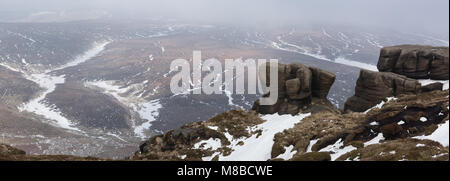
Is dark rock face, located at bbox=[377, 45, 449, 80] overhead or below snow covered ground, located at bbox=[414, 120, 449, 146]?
overhead

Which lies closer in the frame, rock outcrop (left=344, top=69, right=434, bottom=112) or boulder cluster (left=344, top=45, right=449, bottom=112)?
rock outcrop (left=344, top=69, right=434, bottom=112)

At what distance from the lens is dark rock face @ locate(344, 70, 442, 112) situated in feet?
155

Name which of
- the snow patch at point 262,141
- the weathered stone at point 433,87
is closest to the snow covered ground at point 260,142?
the snow patch at point 262,141

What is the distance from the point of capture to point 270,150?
42.1 meters

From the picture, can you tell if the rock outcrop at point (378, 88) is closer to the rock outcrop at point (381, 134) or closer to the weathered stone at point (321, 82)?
the rock outcrop at point (381, 134)

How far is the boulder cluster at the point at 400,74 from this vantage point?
48094 mm

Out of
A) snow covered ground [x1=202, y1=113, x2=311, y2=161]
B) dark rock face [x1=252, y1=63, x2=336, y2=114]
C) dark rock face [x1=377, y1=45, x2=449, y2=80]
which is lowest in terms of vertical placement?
snow covered ground [x1=202, y1=113, x2=311, y2=161]

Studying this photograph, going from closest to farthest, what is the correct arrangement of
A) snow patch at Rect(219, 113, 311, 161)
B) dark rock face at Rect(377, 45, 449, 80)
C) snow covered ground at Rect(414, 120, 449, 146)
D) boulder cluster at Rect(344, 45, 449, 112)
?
1. snow covered ground at Rect(414, 120, 449, 146)
2. snow patch at Rect(219, 113, 311, 161)
3. boulder cluster at Rect(344, 45, 449, 112)
4. dark rock face at Rect(377, 45, 449, 80)

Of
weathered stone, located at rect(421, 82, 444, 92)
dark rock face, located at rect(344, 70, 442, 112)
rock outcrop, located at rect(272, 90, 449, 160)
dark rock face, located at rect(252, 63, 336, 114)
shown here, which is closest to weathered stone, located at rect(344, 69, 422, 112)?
dark rock face, located at rect(344, 70, 442, 112)

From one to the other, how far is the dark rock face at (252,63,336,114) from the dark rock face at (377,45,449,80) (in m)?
9.78

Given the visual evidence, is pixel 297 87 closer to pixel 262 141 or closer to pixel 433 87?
pixel 262 141

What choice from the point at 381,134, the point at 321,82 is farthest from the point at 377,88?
the point at 381,134

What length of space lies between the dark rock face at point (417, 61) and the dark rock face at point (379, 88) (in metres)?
3.05

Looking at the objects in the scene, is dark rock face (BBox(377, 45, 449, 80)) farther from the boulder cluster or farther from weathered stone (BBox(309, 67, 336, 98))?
weathered stone (BBox(309, 67, 336, 98))
